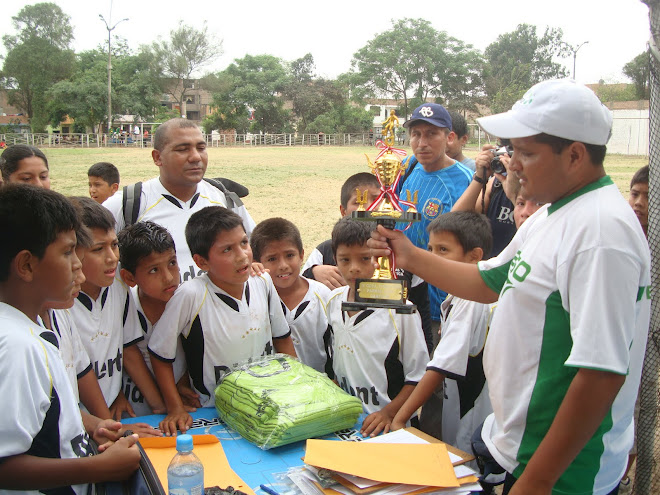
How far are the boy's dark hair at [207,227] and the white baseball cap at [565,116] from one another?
1583 mm

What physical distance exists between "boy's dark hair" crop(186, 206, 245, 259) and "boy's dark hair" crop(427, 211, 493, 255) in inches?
41.9

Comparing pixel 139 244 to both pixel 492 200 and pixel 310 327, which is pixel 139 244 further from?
pixel 492 200

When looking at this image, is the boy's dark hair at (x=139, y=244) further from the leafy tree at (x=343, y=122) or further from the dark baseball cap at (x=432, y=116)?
the leafy tree at (x=343, y=122)

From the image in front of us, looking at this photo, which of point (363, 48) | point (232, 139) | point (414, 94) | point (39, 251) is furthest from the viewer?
point (363, 48)

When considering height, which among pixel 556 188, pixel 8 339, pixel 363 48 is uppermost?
pixel 363 48

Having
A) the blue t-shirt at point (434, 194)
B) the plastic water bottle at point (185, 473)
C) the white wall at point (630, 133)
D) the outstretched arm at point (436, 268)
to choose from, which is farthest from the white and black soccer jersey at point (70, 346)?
Answer: the white wall at point (630, 133)

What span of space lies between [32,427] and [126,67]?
1999 inches

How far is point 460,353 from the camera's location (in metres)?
A: 2.49

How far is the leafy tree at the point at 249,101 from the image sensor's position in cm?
4997

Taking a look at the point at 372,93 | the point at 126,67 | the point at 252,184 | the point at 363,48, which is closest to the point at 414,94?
the point at 372,93

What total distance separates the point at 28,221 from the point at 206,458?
105 centimetres

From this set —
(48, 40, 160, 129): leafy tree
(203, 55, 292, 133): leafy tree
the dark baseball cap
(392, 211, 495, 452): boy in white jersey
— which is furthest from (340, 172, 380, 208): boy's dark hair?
(203, 55, 292, 133): leafy tree

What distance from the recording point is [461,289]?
2084 mm

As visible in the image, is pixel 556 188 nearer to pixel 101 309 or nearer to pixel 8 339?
pixel 8 339
